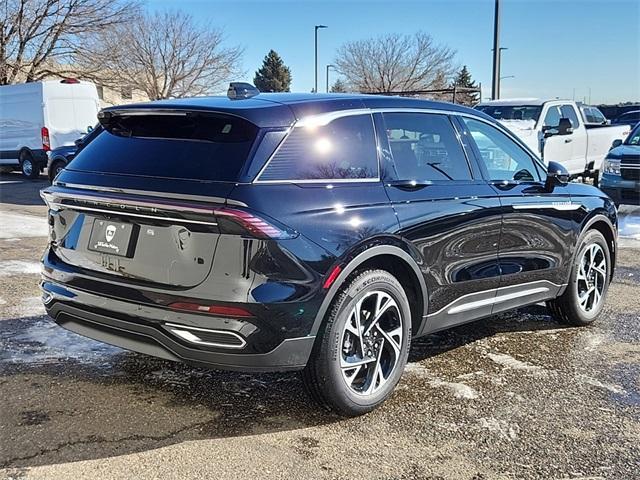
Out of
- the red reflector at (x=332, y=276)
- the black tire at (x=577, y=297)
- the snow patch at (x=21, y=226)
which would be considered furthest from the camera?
the snow patch at (x=21, y=226)

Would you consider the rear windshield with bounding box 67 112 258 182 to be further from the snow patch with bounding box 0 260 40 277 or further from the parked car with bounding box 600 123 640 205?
the parked car with bounding box 600 123 640 205

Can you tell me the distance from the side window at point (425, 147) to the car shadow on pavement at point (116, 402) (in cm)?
131

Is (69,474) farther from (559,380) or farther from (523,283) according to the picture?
(523,283)

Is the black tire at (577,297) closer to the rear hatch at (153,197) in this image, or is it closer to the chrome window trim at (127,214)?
the rear hatch at (153,197)

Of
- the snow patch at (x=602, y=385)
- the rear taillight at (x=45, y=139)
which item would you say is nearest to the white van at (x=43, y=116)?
the rear taillight at (x=45, y=139)

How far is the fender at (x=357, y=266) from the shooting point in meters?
3.30

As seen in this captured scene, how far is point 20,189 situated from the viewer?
1586cm

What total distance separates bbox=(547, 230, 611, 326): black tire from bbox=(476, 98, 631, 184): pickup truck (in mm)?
6607

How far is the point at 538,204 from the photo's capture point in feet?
15.7

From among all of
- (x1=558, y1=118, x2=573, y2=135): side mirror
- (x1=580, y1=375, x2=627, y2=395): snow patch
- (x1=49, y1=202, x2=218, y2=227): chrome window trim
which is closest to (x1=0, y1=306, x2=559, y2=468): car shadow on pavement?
(x1=580, y1=375, x2=627, y2=395): snow patch

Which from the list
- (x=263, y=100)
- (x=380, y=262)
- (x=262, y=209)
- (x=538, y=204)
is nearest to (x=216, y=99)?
(x=263, y=100)

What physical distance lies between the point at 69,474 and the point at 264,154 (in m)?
1.72

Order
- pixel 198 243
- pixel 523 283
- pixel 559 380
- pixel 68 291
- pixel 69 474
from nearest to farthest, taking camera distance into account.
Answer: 1. pixel 69 474
2. pixel 198 243
3. pixel 68 291
4. pixel 559 380
5. pixel 523 283

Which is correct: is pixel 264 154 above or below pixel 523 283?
above
